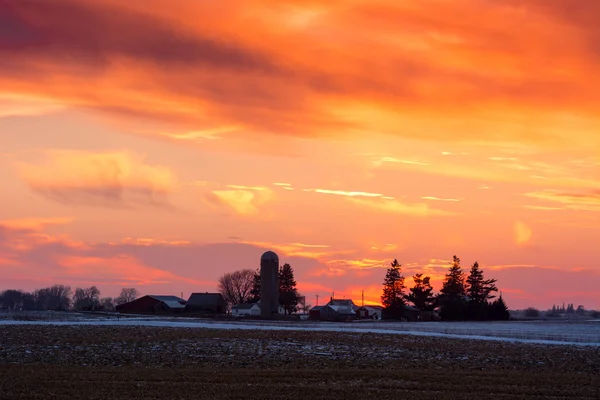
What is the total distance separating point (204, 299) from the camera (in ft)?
621

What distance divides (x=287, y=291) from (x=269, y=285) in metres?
35.7

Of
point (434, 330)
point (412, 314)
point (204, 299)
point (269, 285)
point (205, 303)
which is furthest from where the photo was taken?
point (204, 299)

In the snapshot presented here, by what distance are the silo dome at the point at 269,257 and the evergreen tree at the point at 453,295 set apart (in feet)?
119

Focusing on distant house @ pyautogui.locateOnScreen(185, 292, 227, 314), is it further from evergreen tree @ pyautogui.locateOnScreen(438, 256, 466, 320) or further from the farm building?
evergreen tree @ pyautogui.locateOnScreen(438, 256, 466, 320)

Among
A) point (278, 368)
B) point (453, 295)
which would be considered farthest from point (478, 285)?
point (278, 368)

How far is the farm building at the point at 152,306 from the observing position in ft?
603

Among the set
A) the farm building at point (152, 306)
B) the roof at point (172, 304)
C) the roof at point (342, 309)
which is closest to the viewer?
the farm building at point (152, 306)

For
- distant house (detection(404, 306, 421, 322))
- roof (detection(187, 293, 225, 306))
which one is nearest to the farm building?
roof (detection(187, 293, 225, 306))

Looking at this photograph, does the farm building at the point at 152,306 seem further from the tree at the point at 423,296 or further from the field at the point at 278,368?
the field at the point at 278,368

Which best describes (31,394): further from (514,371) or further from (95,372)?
(514,371)

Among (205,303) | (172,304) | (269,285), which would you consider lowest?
(172,304)

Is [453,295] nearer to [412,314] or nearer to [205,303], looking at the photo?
[412,314]

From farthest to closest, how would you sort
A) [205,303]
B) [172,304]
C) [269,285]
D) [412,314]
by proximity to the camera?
[172,304], [205,303], [412,314], [269,285]

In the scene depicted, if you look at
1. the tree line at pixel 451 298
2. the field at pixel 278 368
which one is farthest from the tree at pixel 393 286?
the field at pixel 278 368
